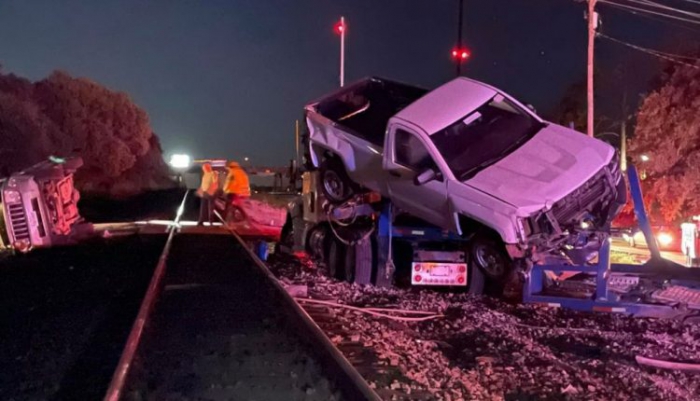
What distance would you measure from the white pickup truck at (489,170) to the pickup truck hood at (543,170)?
1 centimetres

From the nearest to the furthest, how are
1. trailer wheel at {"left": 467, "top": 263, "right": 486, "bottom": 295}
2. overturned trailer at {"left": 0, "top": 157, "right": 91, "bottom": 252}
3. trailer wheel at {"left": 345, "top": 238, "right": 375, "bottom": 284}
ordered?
trailer wheel at {"left": 467, "top": 263, "right": 486, "bottom": 295} < trailer wheel at {"left": 345, "top": 238, "right": 375, "bottom": 284} < overturned trailer at {"left": 0, "top": 157, "right": 91, "bottom": 252}

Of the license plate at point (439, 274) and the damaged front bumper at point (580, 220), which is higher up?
Answer: the damaged front bumper at point (580, 220)

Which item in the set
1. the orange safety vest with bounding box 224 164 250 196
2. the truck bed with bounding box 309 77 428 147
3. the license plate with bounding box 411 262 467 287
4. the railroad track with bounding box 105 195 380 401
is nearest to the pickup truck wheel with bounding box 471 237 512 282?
the license plate with bounding box 411 262 467 287

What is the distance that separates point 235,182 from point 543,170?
13732 millimetres

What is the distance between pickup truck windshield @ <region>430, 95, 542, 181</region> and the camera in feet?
36.4

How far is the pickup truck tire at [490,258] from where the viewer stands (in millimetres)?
11172

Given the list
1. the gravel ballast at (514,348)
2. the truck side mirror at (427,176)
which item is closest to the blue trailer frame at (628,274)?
the gravel ballast at (514,348)

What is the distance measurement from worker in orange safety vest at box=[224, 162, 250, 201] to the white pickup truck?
9.96 meters

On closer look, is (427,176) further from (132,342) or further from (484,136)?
(132,342)

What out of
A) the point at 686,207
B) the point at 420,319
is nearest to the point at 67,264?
the point at 420,319

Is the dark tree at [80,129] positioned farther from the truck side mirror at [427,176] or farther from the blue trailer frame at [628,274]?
the blue trailer frame at [628,274]

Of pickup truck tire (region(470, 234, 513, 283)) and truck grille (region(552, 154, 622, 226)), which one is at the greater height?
truck grille (region(552, 154, 622, 226))

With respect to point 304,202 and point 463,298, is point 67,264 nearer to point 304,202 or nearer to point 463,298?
point 304,202

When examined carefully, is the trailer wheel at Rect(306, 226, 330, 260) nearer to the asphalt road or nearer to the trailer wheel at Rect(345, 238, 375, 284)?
the trailer wheel at Rect(345, 238, 375, 284)
